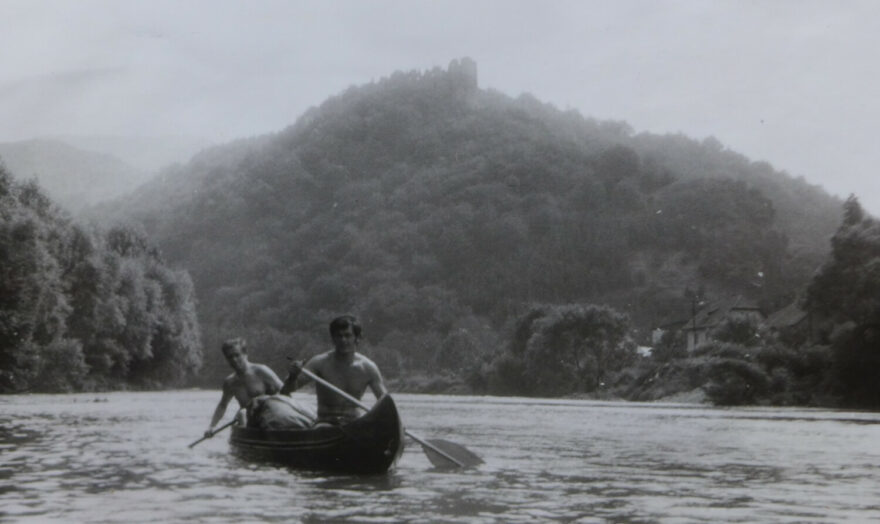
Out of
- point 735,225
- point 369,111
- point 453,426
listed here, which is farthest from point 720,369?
point 369,111

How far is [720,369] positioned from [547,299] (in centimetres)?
7560

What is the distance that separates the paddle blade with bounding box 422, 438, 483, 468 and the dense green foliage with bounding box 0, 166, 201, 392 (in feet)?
91.8

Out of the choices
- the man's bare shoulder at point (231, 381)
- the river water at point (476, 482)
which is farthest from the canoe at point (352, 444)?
the man's bare shoulder at point (231, 381)

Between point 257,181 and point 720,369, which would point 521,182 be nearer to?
point 257,181

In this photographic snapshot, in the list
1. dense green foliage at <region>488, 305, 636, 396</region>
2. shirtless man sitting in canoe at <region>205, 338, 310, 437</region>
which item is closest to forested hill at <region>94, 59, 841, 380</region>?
dense green foliage at <region>488, 305, 636, 396</region>

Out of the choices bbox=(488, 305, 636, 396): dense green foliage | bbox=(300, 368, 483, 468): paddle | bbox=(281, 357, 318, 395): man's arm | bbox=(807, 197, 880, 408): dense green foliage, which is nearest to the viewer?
bbox=(281, 357, 318, 395): man's arm

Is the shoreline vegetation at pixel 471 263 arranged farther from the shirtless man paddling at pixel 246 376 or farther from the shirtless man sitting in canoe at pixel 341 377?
the shirtless man sitting in canoe at pixel 341 377

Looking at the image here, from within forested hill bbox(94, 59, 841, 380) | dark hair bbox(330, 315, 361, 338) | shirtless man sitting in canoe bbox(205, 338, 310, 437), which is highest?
forested hill bbox(94, 59, 841, 380)

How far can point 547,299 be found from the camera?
128 m

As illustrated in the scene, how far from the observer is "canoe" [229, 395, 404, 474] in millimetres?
13477

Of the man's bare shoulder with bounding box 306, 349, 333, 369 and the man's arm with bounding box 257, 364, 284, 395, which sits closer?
the man's bare shoulder with bounding box 306, 349, 333, 369

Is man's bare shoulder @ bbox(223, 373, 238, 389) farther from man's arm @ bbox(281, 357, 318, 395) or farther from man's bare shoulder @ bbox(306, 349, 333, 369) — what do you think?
man's bare shoulder @ bbox(306, 349, 333, 369)

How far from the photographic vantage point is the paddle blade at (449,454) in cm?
1581

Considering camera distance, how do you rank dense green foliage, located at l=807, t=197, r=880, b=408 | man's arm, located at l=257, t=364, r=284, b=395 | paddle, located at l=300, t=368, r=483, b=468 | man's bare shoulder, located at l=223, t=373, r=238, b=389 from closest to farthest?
paddle, located at l=300, t=368, r=483, b=468 < man's arm, located at l=257, t=364, r=284, b=395 < man's bare shoulder, located at l=223, t=373, r=238, b=389 < dense green foliage, located at l=807, t=197, r=880, b=408
